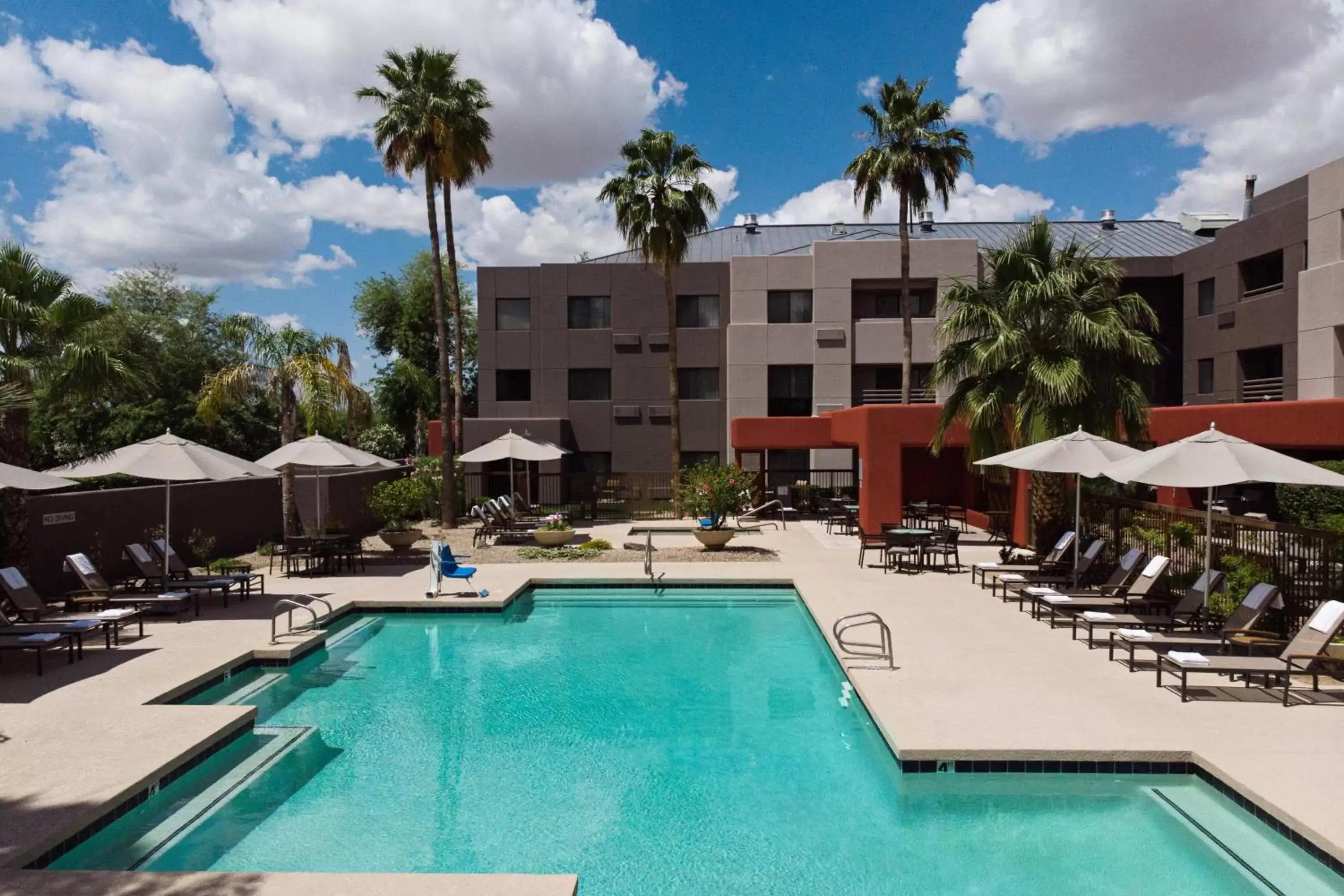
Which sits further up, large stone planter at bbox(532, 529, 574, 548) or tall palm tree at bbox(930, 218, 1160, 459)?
tall palm tree at bbox(930, 218, 1160, 459)

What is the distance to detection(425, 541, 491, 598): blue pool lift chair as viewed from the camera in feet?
47.1

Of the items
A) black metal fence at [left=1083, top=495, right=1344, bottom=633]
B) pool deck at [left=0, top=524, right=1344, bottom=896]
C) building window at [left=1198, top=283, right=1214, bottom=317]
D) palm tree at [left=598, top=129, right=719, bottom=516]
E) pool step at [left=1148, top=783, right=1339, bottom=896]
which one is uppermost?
palm tree at [left=598, top=129, right=719, bottom=516]

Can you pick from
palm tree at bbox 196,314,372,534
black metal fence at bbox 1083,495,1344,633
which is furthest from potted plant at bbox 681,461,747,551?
palm tree at bbox 196,314,372,534

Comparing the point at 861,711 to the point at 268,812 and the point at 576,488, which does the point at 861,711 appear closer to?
the point at 268,812

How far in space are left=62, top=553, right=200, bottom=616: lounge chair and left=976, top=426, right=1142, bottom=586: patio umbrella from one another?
1250 centimetres

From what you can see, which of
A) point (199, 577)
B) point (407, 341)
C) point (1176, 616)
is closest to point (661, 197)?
point (199, 577)

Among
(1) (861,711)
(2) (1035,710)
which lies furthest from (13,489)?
(2) (1035,710)

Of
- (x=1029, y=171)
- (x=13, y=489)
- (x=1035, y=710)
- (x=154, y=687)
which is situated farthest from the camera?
(x=1029, y=171)

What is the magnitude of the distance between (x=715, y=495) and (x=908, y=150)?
14.1 m

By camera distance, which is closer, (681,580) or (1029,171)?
(681,580)

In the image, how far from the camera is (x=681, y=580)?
632 inches

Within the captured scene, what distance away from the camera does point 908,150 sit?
1056 inches

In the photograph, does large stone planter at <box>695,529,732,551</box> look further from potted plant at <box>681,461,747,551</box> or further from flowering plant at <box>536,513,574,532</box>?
flowering plant at <box>536,513,574,532</box>

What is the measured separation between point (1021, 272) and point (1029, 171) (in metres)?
13.9
